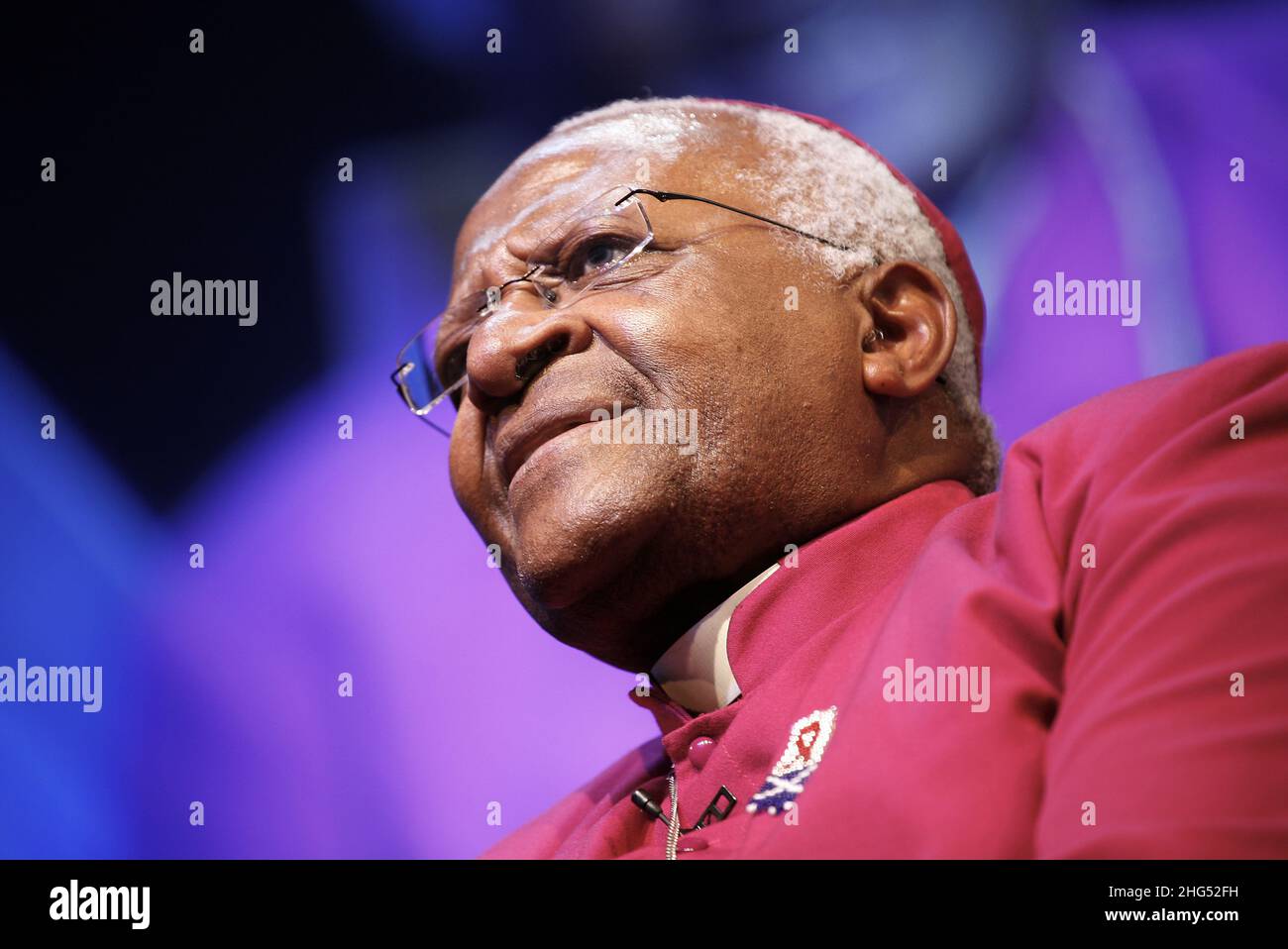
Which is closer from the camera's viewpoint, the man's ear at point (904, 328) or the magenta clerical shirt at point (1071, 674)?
the magenta clerical shirt at point (1071, 674)

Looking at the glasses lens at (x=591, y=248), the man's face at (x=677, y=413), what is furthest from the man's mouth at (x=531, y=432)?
the glasses lens at (x=591, y=248)

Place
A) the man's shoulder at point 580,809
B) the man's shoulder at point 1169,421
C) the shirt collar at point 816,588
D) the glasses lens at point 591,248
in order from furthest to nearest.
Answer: the man's shoulder at point 580,809 → the glasses lens at point 591,248 → the shirt collar at point 816,588 → the man's shoulder at point 1169,421

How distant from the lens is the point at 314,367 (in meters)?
2.82

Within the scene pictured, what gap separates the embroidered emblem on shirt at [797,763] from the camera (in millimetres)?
1616

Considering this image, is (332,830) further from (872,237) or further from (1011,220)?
(1011,220)

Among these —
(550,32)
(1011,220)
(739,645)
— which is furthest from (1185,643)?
(550,32)

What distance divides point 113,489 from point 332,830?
819 millimetres

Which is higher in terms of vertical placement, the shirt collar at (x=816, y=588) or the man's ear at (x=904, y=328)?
the man's ear at (x=904, y=328)

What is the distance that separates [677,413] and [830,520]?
0.29 metres

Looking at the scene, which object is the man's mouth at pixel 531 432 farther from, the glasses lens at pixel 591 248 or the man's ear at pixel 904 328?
the man's ear at pixel 904 328

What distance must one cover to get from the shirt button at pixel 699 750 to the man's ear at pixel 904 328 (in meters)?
0.58

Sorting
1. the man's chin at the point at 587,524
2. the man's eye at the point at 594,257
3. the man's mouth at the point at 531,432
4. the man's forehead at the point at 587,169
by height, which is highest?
the man's forehead at the point at 587,169

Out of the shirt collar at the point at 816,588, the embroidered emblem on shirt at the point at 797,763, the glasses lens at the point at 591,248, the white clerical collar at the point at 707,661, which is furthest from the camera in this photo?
the glasses lens at the point at 591,248

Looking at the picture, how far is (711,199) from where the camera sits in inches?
84.0
